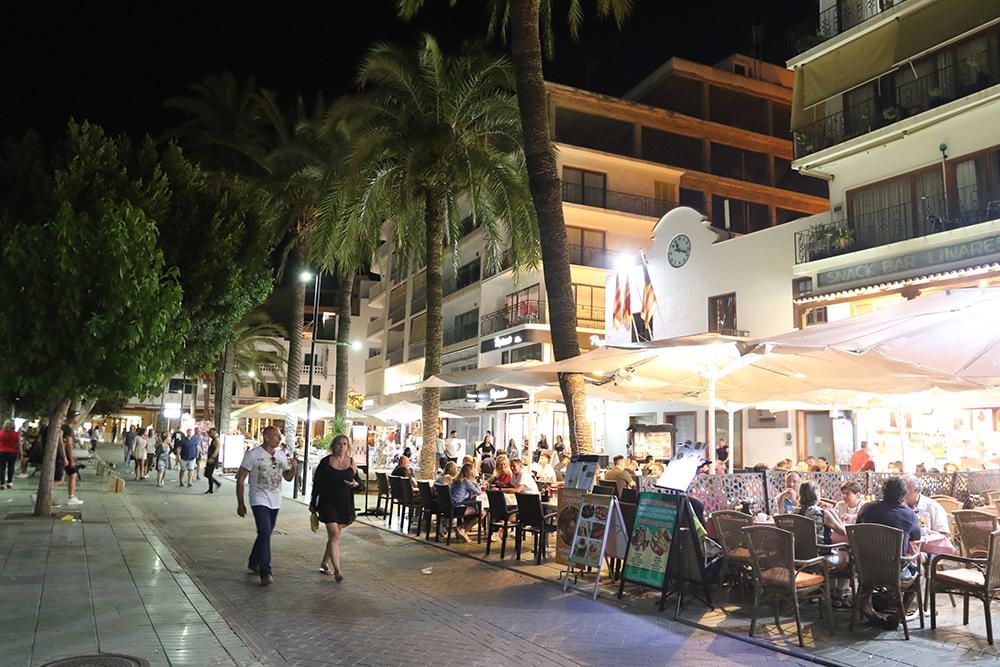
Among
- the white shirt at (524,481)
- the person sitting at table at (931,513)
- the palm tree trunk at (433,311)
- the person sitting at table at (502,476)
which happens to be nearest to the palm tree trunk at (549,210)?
the white shirt at (524,481)

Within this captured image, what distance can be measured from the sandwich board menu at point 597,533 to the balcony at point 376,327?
51224mm

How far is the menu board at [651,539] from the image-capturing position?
8.73m

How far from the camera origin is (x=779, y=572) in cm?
760

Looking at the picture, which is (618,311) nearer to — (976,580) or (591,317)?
(591,317)

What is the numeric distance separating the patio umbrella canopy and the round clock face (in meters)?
17.4

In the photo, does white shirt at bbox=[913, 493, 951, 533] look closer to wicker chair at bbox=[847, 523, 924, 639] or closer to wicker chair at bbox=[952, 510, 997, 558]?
wicker chair at bbox=[952, 510, 997, 558]

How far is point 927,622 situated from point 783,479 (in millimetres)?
2809

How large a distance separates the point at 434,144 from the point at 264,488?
37.4 ft

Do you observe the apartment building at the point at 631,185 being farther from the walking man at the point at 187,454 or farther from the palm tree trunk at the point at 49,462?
the palm tree trunk at the point at 49,462

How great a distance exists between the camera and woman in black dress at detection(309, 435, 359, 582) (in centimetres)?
975

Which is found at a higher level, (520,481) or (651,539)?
(520,481)

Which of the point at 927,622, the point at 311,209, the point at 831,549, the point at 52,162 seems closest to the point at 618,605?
the point at 831,549

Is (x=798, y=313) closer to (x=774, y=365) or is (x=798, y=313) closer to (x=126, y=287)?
(x=774, y=365)

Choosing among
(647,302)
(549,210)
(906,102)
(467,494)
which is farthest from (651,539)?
(906,102)
